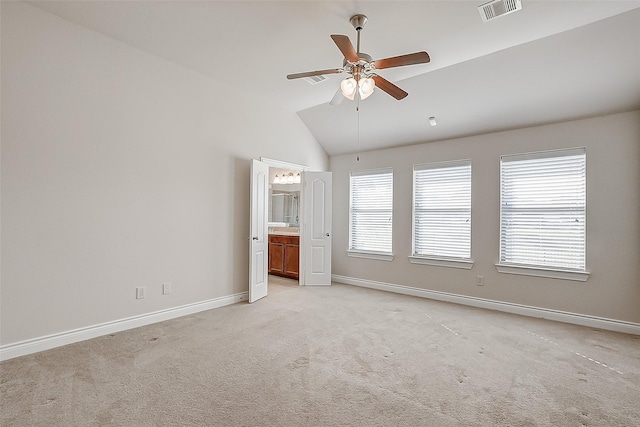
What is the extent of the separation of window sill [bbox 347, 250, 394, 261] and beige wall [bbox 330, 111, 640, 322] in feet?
0.29

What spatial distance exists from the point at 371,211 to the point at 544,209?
2.64 meters

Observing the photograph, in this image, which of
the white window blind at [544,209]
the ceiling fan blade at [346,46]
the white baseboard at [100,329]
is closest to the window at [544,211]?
the white window blind at [544,209]

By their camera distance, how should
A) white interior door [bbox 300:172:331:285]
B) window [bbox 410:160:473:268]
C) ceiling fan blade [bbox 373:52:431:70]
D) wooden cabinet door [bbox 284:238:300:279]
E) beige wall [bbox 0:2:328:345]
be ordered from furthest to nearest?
wooden cabinet door [bbox 284:238:300:279], white interior door [bbox 300:172:331:285], window [bbox 410:160:473:268], beige wall [bbox 0:2:328:345], ceiling fan blade [bbox 373:52:431:70]

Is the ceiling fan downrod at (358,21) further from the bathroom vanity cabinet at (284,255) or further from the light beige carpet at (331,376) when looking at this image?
the bathroom vanity cabinet at (284,255)

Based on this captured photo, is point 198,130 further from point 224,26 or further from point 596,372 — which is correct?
point 596,372

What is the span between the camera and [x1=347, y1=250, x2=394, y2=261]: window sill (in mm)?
5694

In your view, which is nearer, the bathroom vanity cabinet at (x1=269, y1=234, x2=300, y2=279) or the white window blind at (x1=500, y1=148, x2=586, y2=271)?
the white window blind at (x1=500, y1=148, x2=586, y2=271)

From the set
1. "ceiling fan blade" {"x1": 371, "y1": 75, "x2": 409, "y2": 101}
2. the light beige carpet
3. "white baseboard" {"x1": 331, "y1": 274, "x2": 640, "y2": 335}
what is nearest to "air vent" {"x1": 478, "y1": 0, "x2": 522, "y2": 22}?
"ceiling fan blade" {"x1": 371, "y1": 75, "x2": 409, "y2": 101}

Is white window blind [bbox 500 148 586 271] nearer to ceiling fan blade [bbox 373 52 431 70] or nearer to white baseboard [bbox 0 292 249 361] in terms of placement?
ceiling fan blade [bbox 373 52 431 70]

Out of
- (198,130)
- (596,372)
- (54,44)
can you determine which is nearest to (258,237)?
(198,130)

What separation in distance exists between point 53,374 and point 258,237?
9.09 feet

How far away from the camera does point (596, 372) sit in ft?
8.95

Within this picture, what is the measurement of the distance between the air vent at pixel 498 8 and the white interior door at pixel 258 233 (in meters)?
3.21

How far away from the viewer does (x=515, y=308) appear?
4426mm
